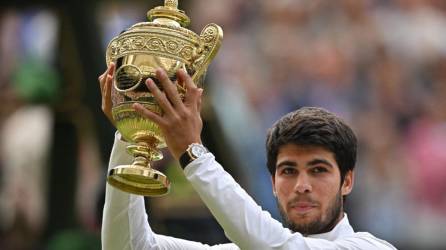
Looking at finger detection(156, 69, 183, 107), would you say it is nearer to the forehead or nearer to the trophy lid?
the trophy lid

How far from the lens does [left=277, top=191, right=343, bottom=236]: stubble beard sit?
4523 mm

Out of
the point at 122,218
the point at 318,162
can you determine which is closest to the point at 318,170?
the point at 318,162

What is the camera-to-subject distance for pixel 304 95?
33.2 ft

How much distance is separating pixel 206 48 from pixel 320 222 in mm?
773

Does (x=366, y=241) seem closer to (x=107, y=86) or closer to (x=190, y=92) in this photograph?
(x=190, y=92)

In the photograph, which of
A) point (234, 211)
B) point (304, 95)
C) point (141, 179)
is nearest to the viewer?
point (234, 211)

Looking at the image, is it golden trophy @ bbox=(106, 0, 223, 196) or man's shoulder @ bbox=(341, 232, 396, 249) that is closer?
golden trophy @ bbox=(106, 0, 223, 196)

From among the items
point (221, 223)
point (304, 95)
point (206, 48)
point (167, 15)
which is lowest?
point (221, 223)

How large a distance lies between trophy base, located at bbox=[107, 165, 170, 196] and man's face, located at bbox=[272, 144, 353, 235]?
495 millimetres

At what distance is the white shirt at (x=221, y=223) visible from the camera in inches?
160

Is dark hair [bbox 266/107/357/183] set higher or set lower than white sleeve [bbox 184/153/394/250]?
higher

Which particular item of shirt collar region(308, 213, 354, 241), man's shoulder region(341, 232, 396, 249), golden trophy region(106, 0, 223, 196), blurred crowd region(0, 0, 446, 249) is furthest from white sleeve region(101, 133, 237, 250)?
blurred crowd region(0, 0, 446, 249)

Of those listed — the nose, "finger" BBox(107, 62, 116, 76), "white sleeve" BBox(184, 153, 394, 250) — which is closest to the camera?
"white sleeve" BBox(184, 153, 394, 250)

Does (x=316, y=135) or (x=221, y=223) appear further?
(x=316, y=135)
